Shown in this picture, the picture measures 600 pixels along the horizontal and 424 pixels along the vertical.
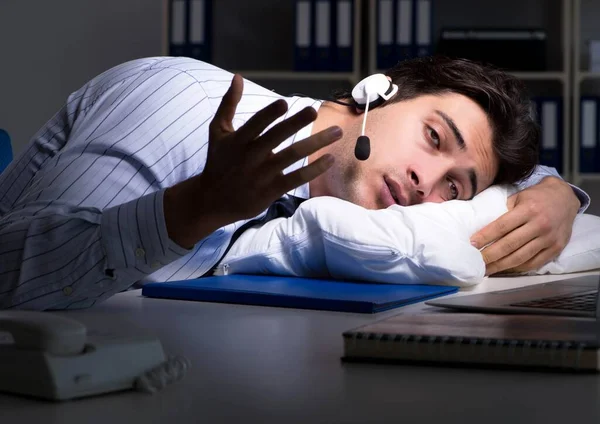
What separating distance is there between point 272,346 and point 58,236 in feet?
1.44

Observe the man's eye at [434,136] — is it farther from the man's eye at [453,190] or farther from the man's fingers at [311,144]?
the man's fingers at [311,144]

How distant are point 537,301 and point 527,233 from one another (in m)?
0.60

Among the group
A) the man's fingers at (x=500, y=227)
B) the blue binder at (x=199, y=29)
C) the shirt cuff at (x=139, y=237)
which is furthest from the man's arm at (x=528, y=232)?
the blue binder at (x=199, y=29)

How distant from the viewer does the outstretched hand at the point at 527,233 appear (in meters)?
1.47

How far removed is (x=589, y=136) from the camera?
10.7ft

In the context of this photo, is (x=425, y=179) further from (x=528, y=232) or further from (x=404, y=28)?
(x=404, y=28)

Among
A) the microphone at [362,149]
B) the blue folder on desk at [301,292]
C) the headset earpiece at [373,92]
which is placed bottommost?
the blue folder on desk at [301,292]

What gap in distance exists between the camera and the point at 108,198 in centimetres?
120

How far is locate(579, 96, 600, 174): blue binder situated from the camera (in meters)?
3.27

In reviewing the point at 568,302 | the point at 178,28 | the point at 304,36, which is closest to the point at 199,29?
the point at 178,28

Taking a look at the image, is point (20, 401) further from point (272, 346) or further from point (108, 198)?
point (108, 198)

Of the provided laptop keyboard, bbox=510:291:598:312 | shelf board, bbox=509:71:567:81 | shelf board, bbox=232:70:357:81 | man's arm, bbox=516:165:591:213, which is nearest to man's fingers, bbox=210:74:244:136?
laptop keyboard, bbox=510:291:598:312

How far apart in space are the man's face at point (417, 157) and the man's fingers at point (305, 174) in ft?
2.13

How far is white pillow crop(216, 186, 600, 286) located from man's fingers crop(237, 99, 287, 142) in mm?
401
